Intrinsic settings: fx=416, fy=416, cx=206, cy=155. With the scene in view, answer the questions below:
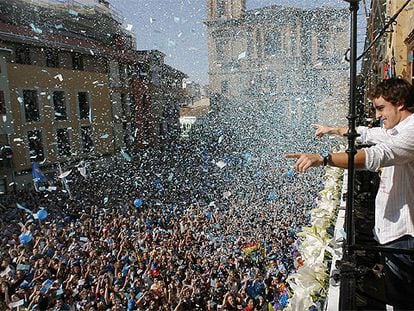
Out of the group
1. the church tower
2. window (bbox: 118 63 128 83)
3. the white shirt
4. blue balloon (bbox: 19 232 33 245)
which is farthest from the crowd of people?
the church tower

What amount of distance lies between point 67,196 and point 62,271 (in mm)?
7150

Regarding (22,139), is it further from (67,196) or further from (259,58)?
(259,58)

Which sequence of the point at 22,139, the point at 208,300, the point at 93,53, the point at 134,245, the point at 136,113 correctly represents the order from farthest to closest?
the point at 136,113 → the point at 93,53 → the point at 22,139 → the point at 134,245 → the point at 208,300

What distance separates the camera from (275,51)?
53250 mm

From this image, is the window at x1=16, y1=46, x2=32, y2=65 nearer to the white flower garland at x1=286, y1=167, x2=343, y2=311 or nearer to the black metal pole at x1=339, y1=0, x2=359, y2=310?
the white flower garland at x1=286, y1=167, x2=343, y2=311

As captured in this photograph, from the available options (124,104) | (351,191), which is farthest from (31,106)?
(351,191)

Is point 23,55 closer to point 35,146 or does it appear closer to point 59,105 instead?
point 59,105

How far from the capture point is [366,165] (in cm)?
142

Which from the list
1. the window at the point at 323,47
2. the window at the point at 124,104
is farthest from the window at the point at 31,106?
the window at the point at 323,47

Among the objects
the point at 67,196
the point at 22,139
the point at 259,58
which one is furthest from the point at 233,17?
the point at 67,196

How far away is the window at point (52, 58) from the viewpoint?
65.7 ft

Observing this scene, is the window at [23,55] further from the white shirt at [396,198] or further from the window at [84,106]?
the white shirt at [396,198]

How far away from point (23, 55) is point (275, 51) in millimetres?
39569

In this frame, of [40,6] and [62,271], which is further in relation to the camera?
[40,6]
